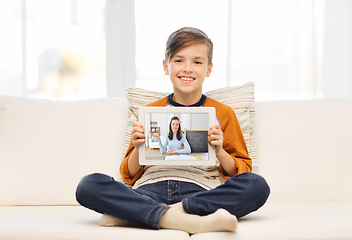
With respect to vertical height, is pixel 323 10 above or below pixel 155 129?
above

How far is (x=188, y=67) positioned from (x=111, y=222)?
2.00 feet

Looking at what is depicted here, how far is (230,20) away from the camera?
7.09ft

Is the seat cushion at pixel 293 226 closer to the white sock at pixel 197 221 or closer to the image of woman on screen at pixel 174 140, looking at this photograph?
the white sock at pixel 197 221

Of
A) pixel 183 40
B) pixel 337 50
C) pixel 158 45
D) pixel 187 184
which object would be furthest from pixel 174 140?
pixel 337 50

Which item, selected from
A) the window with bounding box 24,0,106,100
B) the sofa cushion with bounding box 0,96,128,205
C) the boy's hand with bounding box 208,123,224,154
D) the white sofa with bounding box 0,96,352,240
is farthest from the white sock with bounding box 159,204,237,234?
the window with bounding box 24,0,106,100

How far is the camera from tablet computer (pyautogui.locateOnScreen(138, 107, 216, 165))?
1.09 meters

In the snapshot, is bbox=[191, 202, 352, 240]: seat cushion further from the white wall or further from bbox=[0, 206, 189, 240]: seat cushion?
the white wall

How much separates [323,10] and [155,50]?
3.54ft

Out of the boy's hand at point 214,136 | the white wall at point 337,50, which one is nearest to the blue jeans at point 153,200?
the boy's hand at point 214,136

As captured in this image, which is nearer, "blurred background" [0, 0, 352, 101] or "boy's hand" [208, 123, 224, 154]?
"boy's hand" [208, 123, 224, 154]

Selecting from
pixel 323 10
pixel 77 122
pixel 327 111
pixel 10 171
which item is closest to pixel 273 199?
pixel 327 111

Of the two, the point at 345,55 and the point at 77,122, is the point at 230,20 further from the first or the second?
the point at 77,122

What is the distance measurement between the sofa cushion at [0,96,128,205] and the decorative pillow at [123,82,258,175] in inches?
2.7

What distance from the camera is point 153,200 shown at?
0.98m
